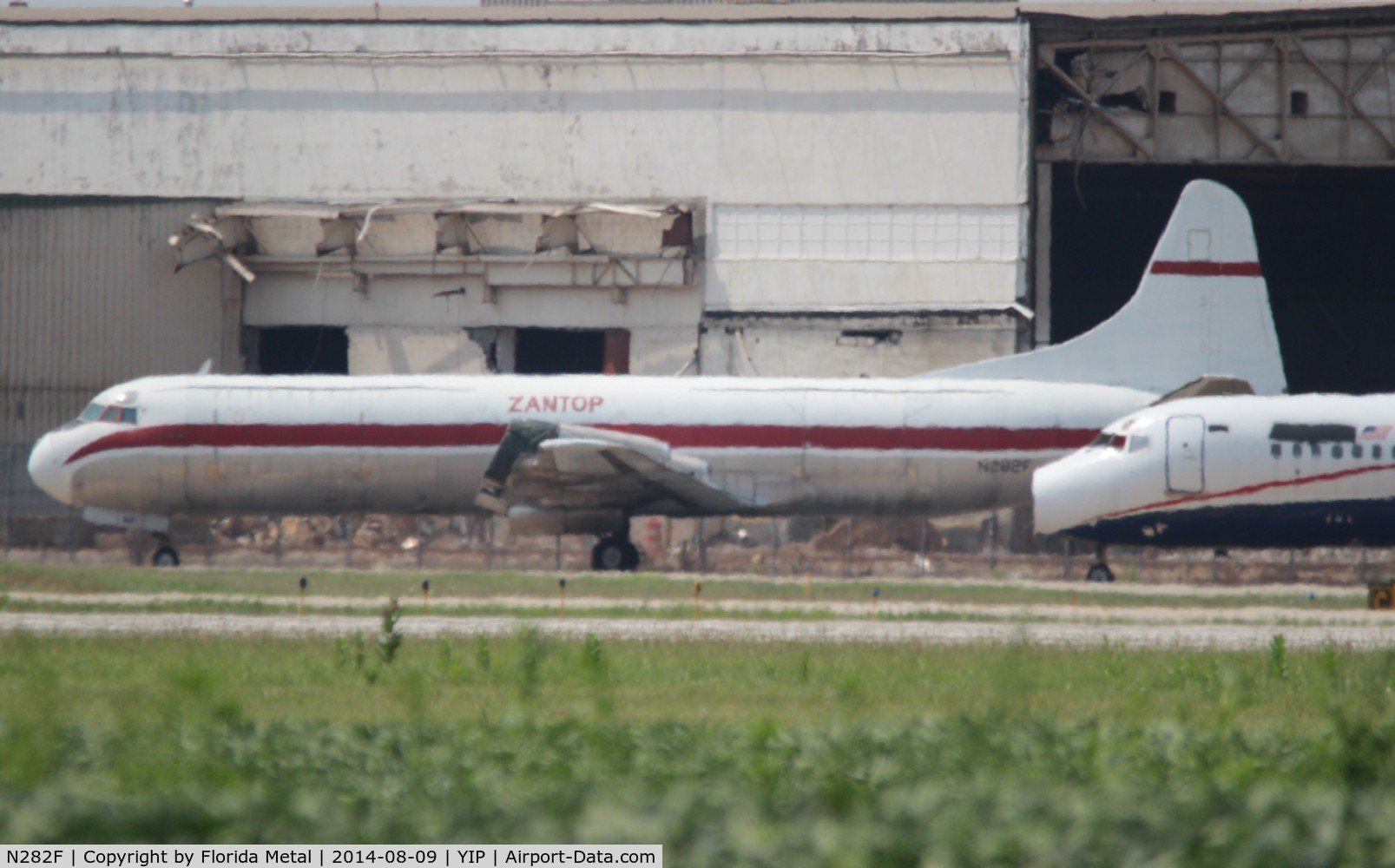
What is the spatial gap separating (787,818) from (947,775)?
165 cm

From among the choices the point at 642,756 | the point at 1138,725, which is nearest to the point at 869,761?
the point at 642,756

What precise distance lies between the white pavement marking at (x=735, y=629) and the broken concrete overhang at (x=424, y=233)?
20.9 metres

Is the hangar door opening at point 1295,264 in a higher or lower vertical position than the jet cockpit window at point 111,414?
higher

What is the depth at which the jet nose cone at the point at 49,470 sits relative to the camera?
31922mm

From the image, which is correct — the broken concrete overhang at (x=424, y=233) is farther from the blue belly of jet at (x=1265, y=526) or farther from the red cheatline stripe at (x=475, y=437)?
the blue belly of jet at (x=1265, y=526)

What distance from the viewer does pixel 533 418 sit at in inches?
1233

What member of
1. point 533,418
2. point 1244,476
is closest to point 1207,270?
point 1244,476

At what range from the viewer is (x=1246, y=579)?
33.9 metres

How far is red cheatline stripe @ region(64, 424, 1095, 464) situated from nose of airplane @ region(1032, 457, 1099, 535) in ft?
6.74

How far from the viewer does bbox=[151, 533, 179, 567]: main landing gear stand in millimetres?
32344

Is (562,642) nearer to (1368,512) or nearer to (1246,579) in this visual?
(1368,512)

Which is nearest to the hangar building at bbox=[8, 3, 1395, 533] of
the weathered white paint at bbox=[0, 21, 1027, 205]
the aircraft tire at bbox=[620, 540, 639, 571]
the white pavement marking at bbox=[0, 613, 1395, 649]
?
the weathered white paint at bbox=[0, 21, 1027, 205]

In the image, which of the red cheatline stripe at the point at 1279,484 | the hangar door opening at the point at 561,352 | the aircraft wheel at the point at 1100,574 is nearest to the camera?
the red cheatline stripe at the point at 1279,484

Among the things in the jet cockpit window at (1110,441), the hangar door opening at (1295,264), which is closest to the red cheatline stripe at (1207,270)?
the jet cockpit window at (1110,441)
